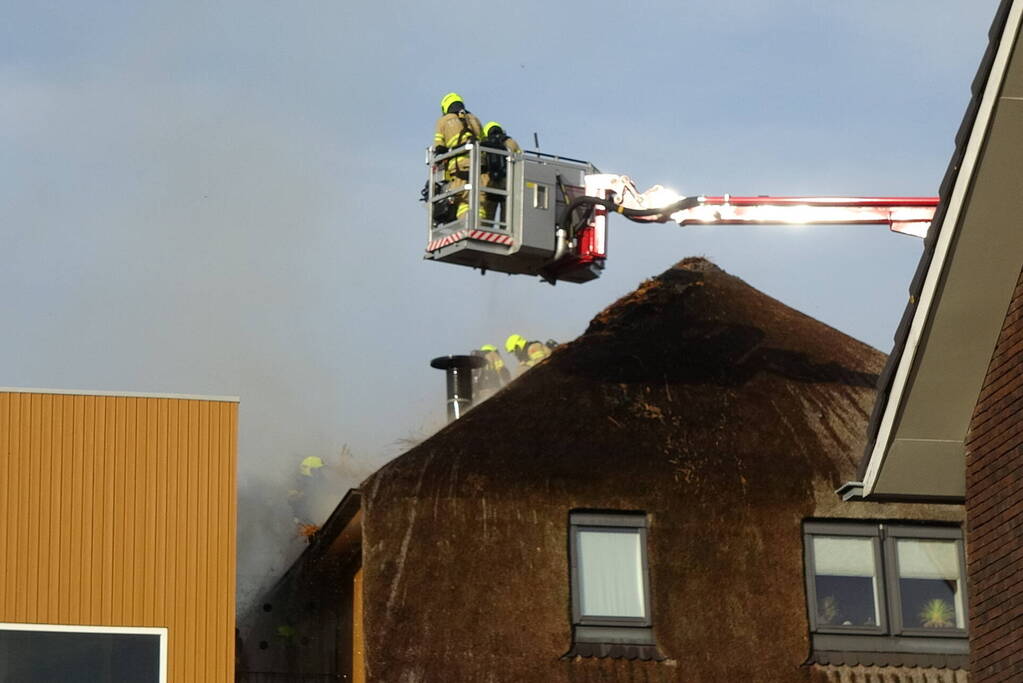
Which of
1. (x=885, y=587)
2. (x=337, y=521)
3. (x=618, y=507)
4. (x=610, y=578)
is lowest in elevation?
(x=885, y=587)

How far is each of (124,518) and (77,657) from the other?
4.67 ft

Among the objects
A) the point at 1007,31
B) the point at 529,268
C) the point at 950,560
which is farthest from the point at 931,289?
the point at 950,560

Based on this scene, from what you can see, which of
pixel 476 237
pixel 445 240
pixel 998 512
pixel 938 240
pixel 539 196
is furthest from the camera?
pixel 539 196

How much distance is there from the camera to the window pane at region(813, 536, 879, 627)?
20359 mm

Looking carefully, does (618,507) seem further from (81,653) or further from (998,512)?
(998,512)

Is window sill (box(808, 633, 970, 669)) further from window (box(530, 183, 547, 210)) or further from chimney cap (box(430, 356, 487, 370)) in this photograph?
chimney cap (box(430, 356, 487, 370))

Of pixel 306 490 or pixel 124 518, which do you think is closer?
pixel 124 518

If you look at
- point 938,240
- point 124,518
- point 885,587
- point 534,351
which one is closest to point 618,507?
point 885,587

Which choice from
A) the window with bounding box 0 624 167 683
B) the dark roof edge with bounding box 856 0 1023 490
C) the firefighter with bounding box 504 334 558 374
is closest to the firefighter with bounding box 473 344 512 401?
the firefighter with bounding box 504 334 558 374

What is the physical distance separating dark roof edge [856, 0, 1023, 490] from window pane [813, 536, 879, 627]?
8625 millimetres

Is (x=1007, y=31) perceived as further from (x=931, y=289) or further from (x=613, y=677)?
(x=613, y=677)

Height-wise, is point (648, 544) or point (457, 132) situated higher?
point (457, 132)

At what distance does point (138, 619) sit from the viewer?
17078 millimetres

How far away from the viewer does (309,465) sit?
33.8 meters
